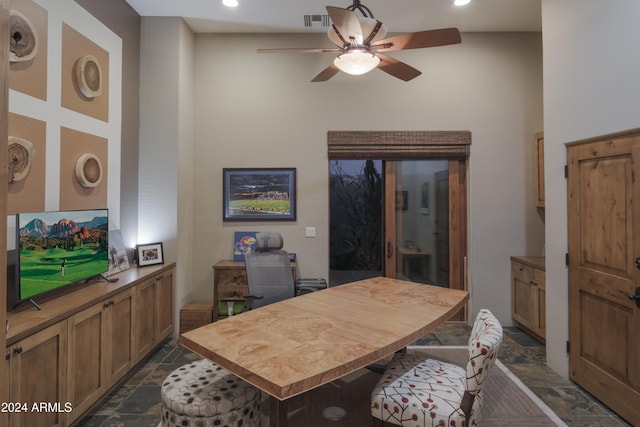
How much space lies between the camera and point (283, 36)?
429cm

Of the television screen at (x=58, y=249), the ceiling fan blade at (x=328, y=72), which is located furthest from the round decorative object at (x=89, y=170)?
the ceiling fan blade at (x=328, y=72)

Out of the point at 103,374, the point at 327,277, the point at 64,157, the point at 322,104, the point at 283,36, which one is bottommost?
the point at 103,374

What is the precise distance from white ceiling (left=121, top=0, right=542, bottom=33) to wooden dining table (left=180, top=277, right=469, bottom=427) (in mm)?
3084

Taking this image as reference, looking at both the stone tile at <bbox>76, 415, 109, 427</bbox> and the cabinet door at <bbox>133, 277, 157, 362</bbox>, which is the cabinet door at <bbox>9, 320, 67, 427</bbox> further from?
the cabinet door at <bbox>133, 277, 157, 362</bbox>

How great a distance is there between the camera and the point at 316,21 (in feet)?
12.9

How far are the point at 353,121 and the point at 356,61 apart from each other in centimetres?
198

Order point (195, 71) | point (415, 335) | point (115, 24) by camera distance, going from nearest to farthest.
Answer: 1. point (415, 335)
2. point (115, 24)
3. point (195, 71)

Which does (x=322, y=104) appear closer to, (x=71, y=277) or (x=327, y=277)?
(x=327, y=277)

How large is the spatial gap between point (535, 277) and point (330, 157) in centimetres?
278

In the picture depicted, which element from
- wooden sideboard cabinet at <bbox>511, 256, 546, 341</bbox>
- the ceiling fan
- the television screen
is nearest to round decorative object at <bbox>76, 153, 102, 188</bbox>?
the television screen

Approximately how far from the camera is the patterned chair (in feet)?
5.49

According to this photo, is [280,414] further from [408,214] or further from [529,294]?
[529,294]

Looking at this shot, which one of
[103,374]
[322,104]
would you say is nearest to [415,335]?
[103,374]

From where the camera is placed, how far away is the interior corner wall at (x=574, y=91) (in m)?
2.34
